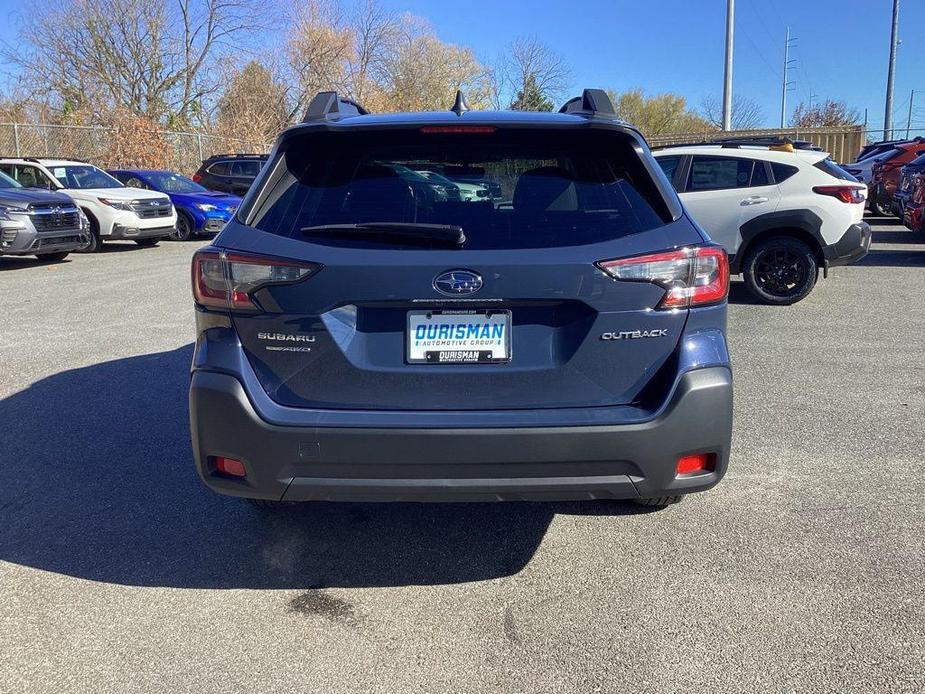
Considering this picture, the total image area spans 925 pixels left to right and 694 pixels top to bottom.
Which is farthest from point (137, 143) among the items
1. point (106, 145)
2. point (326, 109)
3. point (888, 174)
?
point (326, 109)

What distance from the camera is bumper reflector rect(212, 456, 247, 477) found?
9.45ft

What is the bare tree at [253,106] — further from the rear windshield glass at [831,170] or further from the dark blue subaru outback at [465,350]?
the dark blue subaru outback at [465,350]

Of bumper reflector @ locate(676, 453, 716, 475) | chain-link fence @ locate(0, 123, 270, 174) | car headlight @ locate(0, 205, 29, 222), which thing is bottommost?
bumper reflector @ locate(676, 453, 716, 475)

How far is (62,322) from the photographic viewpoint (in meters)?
8.35

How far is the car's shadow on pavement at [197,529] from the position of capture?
3297 mm

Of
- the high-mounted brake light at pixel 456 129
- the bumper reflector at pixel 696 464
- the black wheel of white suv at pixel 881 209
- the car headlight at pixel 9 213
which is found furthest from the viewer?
the black wheel of white suv at pixel 881 209

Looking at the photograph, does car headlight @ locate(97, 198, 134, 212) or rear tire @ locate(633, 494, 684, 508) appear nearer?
rear tire @ locate(633, 494, 684, 508)

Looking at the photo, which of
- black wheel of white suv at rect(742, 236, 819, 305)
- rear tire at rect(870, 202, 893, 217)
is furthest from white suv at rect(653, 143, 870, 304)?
rear tire at rect(870, 202, 893, 217)

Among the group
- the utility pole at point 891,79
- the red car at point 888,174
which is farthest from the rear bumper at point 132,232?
the utility pole at point 891,79

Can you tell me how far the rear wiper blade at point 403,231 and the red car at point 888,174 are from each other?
16.2 meters

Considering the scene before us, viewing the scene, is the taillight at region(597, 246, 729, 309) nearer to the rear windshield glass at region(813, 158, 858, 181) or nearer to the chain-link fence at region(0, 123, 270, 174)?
the rear windshield glass at region(813, 158, 858, 181)

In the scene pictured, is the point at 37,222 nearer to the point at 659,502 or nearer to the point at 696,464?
the point at 659,502

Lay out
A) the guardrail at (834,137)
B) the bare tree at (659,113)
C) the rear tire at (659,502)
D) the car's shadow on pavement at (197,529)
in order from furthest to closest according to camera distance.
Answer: the bare tree at (659,113) → the guardrail at (834,137) → the rear tire at (659,502) → the car's shadow on pavement at (197,529)

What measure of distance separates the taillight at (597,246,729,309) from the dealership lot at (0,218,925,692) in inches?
45.7
